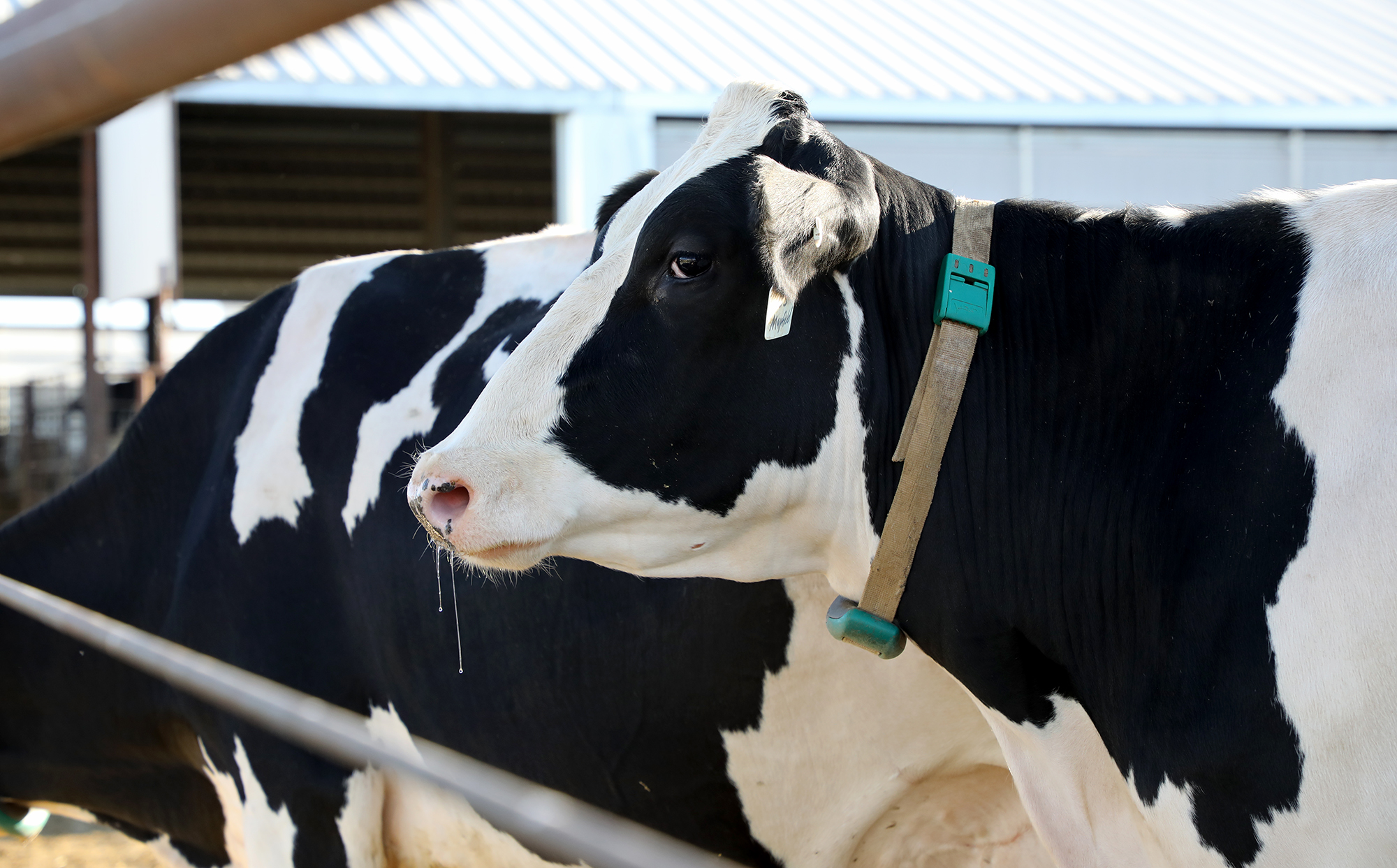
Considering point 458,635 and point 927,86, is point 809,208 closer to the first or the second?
point 458,635

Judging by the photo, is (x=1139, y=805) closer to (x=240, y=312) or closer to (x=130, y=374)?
(x=240, y=312)

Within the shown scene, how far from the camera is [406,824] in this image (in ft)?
9.04

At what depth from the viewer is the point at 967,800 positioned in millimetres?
2127

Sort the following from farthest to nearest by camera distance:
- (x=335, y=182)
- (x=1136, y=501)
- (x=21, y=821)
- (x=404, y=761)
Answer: (x=335, y=182)
(x=21, y=821)
(x=1136, y=501)
(x=404, y=761)

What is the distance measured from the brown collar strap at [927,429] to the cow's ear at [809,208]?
0.49 feet

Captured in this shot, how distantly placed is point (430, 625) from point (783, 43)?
268 inches

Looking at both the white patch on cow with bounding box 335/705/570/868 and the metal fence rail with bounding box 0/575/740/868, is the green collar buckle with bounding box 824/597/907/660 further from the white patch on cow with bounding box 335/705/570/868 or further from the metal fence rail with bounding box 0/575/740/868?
the white patch on cow with bounding box 335/705/570/868

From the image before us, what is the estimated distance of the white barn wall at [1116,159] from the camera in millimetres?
7723

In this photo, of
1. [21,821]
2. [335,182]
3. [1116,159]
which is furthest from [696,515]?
[335,182]

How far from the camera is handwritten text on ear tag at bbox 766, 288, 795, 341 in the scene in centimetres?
163

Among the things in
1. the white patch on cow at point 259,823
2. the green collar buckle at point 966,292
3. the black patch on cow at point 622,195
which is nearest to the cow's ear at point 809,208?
the green collar buckle at point 966,292

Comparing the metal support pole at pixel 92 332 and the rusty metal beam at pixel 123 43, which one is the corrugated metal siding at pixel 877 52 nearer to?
the metal support pole at pixel 92 332

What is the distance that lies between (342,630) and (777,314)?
158 centimetres

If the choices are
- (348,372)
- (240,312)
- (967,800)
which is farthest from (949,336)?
(240,312)
